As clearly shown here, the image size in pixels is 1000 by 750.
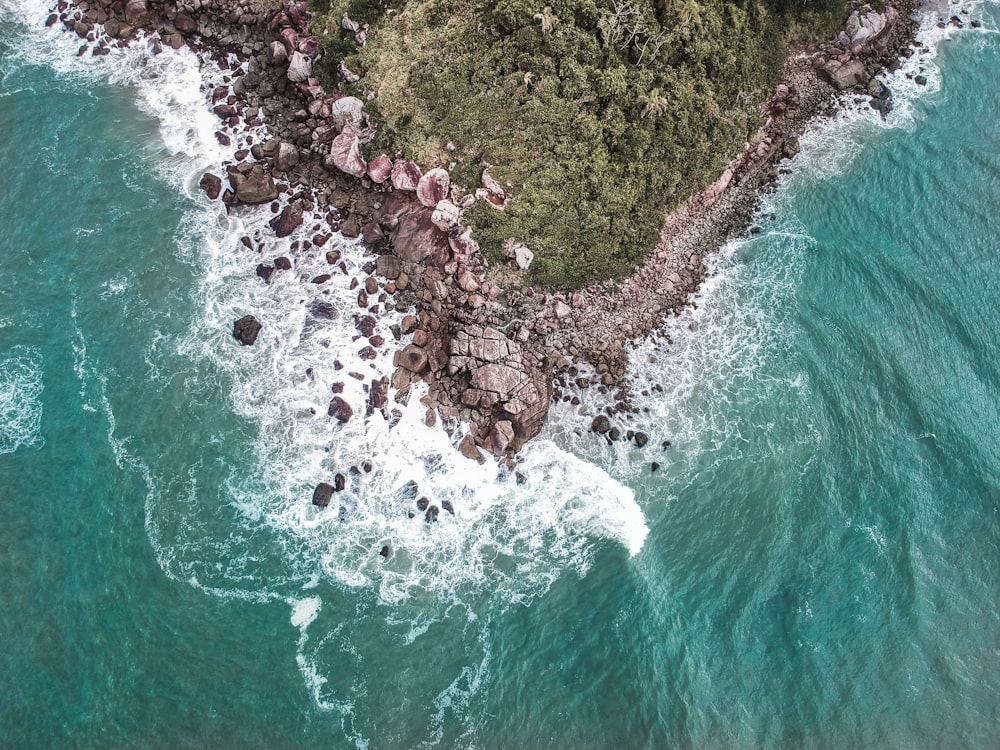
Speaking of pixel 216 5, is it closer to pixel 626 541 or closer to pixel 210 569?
pixel 210 569

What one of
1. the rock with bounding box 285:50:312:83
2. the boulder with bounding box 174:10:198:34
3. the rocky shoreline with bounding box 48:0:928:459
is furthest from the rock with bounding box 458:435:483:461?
the boulder with bounding box 174:10:198:34

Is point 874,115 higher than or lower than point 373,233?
higher

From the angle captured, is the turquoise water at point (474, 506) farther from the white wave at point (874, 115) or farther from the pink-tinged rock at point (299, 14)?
the pink-tinged rock at point (299, 14)

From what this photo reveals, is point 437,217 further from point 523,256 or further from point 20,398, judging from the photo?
point 20,398

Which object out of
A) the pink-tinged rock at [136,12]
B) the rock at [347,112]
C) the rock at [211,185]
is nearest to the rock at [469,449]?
the rock at [347,112]

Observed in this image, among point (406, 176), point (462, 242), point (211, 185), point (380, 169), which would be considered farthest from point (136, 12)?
point (462, 242)

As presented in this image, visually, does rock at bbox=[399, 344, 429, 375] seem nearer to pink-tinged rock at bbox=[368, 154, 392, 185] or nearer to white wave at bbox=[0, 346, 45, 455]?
pink-tinged rock at bbox=[368, 154, 392, 185]
